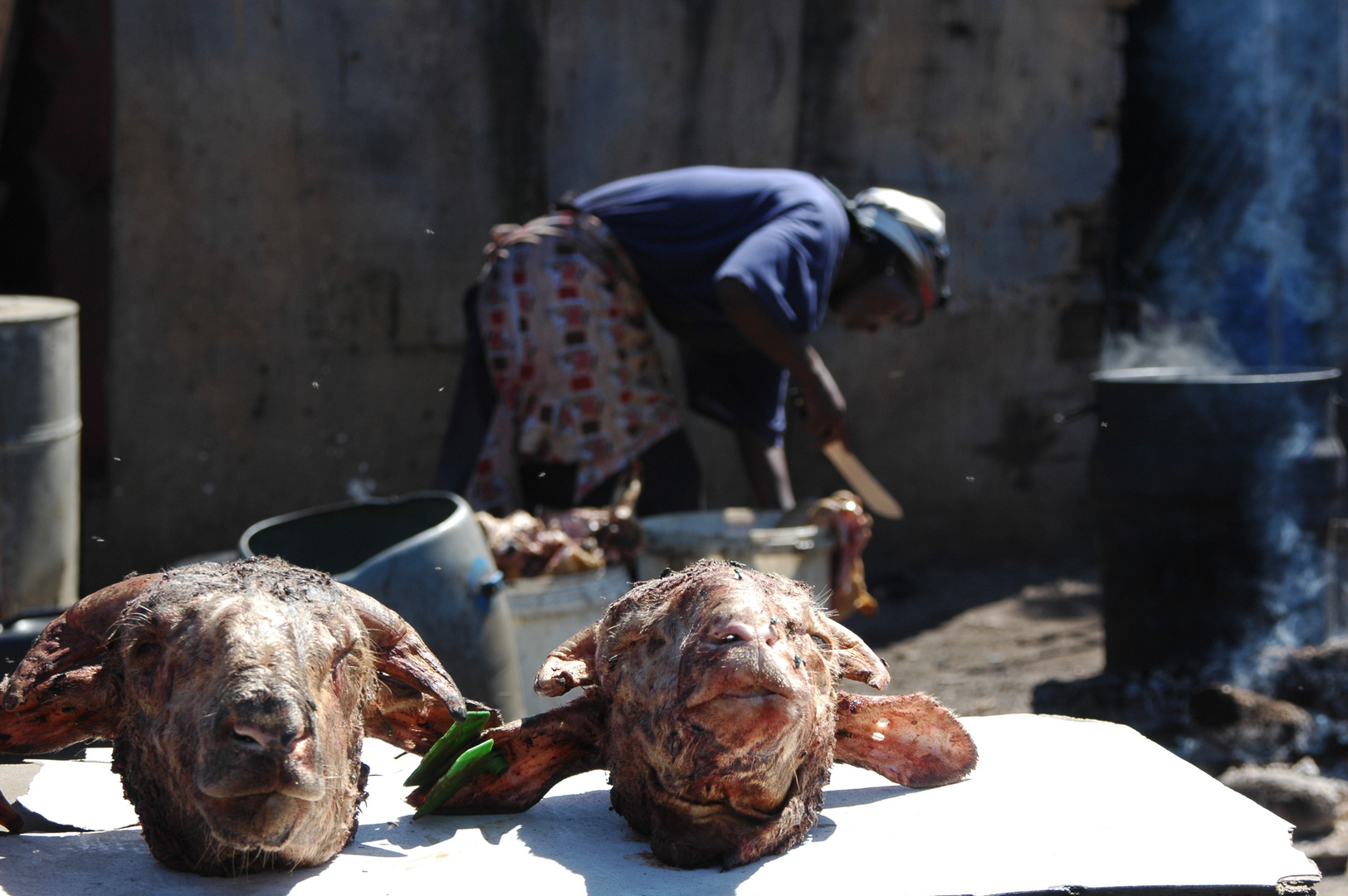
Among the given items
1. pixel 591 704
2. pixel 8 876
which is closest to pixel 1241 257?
pixel 591 704

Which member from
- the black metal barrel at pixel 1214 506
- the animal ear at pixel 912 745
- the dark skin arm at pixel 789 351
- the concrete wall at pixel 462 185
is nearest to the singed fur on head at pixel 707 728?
the animal ear at pixel 912 745

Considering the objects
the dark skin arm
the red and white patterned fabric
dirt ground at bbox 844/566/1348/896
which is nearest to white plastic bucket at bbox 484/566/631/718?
the red and white patterned fabric

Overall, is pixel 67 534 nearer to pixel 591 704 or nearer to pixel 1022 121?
pixel 591 704

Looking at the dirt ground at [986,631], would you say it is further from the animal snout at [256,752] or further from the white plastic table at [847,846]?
the animal snout at [256,752]

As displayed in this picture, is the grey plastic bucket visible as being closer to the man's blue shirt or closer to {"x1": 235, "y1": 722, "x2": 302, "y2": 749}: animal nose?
{"x1": 235, "y1": 722, "x2": 302, "y2": 749}: animal nose

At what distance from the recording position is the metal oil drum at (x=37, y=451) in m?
3.61

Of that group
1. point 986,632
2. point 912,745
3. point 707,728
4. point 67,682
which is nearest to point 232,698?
point 67,682

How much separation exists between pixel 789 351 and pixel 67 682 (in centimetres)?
253

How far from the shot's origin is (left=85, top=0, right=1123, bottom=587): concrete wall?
5098 mm

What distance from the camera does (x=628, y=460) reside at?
14.1 ft

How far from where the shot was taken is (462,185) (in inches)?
220

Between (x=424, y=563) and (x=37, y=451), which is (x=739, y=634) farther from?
(x=37, y=451)

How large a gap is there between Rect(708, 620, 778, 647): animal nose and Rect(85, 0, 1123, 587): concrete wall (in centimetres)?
389

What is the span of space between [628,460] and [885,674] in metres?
2.19
